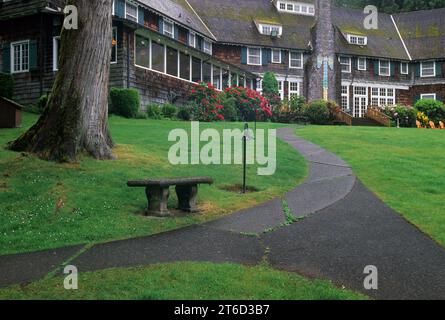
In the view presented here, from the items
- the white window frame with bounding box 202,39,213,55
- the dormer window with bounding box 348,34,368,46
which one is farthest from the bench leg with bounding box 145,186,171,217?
the dormer window with bounding box 348,34,368,46

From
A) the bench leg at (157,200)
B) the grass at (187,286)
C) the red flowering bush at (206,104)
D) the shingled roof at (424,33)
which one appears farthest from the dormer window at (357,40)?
the grass at (187,286)

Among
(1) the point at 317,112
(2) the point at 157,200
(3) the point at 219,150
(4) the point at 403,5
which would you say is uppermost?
(4) the point at 403,5

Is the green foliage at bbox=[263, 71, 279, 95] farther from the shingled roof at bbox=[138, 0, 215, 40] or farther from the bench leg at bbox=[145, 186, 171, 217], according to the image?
the bench leg at bbox=[145, 186, 171, 217]

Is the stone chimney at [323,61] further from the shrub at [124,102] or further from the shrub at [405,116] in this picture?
the shrub at [124,102]

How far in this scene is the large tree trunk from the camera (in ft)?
35.2

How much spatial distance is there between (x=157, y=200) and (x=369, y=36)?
43566mm

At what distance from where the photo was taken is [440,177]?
12047 mm

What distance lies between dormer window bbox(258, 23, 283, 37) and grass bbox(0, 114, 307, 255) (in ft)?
104

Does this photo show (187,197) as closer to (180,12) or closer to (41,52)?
(41,52)

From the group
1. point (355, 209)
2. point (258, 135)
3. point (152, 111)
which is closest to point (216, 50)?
point (152, 111)

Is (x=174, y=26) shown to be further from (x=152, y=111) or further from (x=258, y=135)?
(x=258, y=135)

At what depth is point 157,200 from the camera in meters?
8.52

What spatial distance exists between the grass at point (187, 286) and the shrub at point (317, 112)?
27346 mm

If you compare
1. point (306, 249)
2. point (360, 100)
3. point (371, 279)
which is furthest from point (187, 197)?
point (360, 100)
